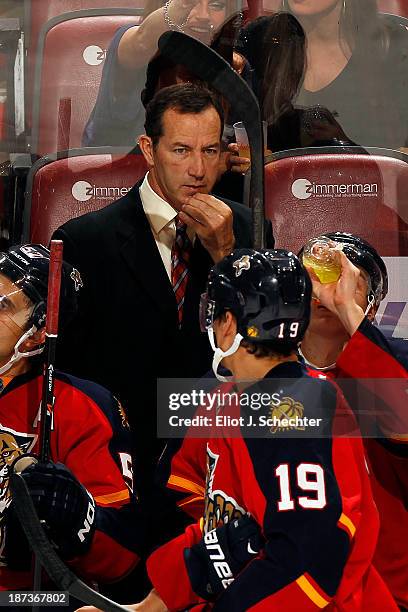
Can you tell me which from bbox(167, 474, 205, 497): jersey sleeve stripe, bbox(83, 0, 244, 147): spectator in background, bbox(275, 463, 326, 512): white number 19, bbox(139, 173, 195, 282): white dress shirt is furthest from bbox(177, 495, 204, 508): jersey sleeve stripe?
bbox(83, 0, 244, 147): spectator in background

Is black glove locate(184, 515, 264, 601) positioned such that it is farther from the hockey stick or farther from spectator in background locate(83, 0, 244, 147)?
spectator in background locate(83, 0, 244, 147)

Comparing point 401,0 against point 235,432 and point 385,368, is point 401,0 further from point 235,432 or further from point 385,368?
point 235,432

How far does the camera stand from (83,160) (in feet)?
7.82

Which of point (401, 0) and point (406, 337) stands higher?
point (401, 0)

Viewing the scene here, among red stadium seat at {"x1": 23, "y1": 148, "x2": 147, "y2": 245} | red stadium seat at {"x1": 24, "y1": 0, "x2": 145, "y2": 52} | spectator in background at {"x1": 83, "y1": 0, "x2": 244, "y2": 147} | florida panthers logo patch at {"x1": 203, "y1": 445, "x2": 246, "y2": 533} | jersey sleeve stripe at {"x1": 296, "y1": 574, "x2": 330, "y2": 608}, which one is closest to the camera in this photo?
jersey sleeve stripe at {"x1": 296, "y1": 574, "x2": 330, "y2": 608}

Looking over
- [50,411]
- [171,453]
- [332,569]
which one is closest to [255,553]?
[332,569]

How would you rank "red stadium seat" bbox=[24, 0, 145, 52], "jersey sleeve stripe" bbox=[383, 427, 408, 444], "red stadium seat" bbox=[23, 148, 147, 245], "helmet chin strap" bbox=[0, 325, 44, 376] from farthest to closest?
"red stadium seat" bbox=[24, 0, 145, 52] < "red stadium seat" bbox=[23, 148, 147, 245] < "helmet chin strap" bbox=[0, 325, 44, 376] < "jersey sleeve stripe" bbox=[383, 427, 408, 444]

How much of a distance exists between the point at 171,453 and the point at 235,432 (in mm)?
165

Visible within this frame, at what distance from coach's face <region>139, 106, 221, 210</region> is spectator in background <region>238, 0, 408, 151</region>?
0.26 m

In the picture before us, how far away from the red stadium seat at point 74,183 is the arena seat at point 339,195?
27 cm

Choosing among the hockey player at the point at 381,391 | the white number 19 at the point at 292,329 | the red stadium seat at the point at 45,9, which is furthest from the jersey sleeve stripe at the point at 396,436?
the red stadium seat at the point at 45,9

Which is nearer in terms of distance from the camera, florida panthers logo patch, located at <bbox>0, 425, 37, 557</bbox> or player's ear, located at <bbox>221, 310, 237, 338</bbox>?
player's ear, located at <bbox>221, 310, 237, 338</bbox>

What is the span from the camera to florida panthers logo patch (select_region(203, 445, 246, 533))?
5.49 feet

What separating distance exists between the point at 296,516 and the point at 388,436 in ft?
0.90
